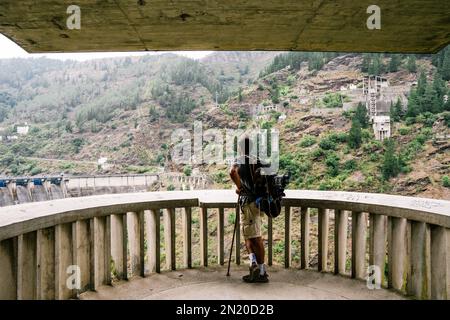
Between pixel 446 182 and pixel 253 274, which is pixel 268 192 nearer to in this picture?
pixel 253 274

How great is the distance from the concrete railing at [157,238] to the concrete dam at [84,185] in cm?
4962

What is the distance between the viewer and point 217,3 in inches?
103

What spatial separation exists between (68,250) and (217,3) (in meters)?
2.38

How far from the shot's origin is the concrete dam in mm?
49375

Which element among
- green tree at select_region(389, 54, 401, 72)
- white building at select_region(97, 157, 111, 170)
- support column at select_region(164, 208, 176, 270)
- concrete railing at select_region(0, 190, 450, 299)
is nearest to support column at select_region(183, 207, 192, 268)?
concrete railing at select_region(0, 190, 450, 299)

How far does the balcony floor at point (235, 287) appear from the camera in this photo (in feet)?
10.9

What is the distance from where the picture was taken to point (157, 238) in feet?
13.1

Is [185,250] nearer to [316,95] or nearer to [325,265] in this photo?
[325,265]

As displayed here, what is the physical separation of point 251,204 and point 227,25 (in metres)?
1.69

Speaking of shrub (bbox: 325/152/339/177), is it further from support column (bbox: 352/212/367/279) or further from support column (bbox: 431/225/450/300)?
support column (bbox: 431/225/450/300)

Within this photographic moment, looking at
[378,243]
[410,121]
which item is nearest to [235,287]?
[378,243]

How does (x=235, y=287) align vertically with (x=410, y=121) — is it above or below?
below

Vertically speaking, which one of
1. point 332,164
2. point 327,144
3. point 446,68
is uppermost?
point 446,68

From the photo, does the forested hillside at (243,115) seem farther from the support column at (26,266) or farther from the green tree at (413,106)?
the support column at (26,266)
